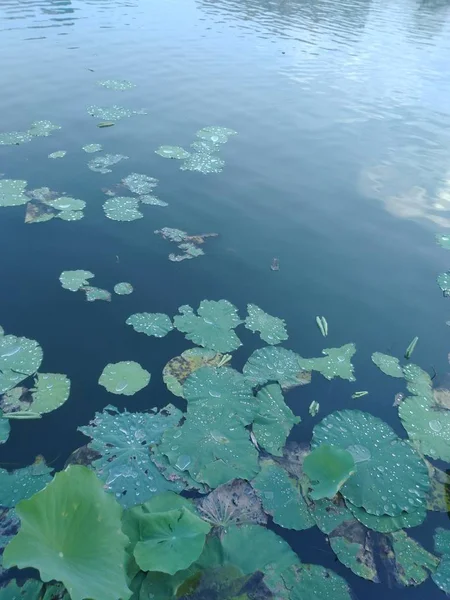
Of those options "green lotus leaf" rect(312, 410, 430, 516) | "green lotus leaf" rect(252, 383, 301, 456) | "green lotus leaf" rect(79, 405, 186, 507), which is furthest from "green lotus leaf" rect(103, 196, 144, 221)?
"green lotus leaf" rect(312, 410, 430, 516)

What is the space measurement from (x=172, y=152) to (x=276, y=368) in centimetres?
539

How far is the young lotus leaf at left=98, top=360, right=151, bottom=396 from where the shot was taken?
4.16m

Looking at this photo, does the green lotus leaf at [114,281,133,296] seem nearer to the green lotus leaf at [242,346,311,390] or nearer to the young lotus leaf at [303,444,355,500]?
the green lotus leaf at [242,346,311,390]

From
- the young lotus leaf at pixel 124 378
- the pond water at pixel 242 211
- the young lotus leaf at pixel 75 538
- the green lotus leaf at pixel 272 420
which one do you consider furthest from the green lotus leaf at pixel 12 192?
the young lotus leaf at pixel 75 538

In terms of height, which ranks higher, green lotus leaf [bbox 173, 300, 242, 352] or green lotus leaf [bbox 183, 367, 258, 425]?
green lotus leaf [bbox 173, 300, 242, 352]

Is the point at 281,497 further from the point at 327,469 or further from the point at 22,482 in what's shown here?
the point at 22,482

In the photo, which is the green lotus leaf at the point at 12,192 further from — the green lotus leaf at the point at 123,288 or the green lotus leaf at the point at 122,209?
the green lotus leaf at the point at 123,288

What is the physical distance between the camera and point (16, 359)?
169 inches

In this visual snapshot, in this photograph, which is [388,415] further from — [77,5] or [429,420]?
[77,5]

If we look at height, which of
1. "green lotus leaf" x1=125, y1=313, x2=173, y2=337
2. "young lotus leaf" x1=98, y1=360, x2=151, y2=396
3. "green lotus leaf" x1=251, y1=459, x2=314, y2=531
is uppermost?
"green lotus leaf" x1=125, y1=313, x2=173, y2=337

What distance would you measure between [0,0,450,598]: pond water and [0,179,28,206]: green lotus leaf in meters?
0.20

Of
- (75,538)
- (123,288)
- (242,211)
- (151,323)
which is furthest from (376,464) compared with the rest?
(242,211)

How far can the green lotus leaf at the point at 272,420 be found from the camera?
3780mm

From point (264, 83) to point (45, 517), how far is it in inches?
491
